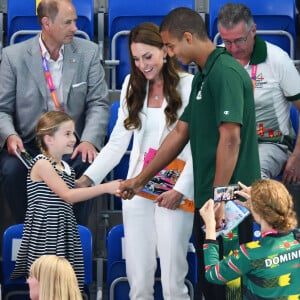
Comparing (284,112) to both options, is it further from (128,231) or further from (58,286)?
(58,286)

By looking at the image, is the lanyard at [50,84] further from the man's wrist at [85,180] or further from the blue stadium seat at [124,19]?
the man's wrist at [85,180]

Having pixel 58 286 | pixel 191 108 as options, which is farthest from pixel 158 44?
pixel 58 286

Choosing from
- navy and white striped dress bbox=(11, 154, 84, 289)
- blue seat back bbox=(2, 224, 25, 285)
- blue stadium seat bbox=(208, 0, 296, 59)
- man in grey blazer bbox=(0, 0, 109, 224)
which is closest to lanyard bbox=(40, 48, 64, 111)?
man in grey blazer bbox=(0, 0, 109, 224)

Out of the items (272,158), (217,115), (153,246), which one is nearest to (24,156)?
(153,246)

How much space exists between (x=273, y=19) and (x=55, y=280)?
3.65 metres

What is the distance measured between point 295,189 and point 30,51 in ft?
6.39

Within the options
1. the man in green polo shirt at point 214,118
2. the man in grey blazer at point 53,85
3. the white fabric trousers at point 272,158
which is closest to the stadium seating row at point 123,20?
the man in grey blazer at point 53,85

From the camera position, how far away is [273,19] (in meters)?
7.45

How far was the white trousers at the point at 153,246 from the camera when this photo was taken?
573 cm

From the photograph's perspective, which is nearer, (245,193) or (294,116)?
(245,193)

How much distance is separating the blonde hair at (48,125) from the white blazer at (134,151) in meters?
0.30

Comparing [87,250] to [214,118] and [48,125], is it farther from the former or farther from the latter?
[214,118]

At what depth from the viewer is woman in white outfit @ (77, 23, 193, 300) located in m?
5.73

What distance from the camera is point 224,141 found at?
4965 millimetres
